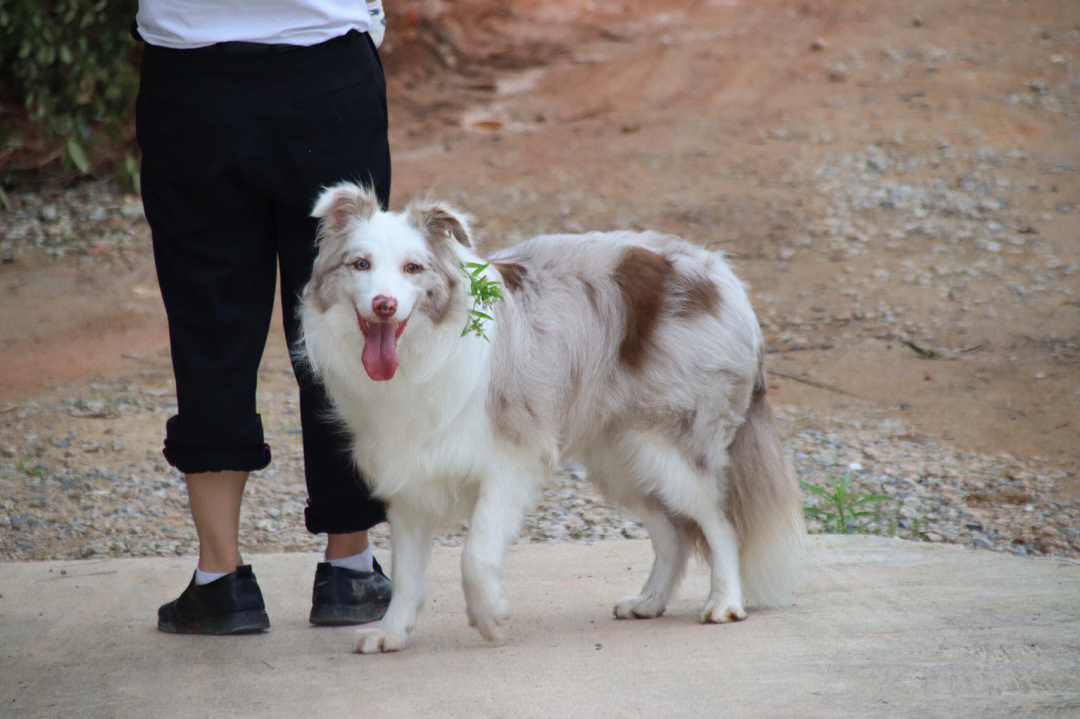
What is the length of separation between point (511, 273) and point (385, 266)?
0.48 meters

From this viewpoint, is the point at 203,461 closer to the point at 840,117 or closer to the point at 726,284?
the point at 726,284

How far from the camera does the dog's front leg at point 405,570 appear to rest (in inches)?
136

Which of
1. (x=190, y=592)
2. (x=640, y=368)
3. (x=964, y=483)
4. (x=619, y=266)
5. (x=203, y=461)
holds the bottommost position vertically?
(x=964, y=483)

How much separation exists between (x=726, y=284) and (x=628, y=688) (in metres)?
Result: 1.31

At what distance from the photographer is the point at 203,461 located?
342 centimetres

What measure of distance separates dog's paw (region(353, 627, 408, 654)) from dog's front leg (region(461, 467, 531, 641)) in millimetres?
237

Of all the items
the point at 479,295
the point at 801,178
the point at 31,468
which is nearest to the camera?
the point at 479,295

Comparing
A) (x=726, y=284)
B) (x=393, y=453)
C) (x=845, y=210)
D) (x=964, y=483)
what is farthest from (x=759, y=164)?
(x=393, y=453)

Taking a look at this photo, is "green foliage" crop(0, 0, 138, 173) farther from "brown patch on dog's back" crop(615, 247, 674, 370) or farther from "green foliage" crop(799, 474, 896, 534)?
"brown patch on dog's back" crop(615, 247, 674, 370)

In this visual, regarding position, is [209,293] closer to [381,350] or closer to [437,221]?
[381,350]

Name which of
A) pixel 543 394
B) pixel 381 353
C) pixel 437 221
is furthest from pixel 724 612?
pixel 437 221

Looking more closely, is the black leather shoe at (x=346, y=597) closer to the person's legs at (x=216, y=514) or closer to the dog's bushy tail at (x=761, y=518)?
the person's legs at (x=216, y=514)

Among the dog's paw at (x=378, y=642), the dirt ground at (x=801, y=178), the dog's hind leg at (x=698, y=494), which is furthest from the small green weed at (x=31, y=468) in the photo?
the dog's hind leg at (x=698, y=494)

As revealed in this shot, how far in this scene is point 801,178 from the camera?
409 inches
